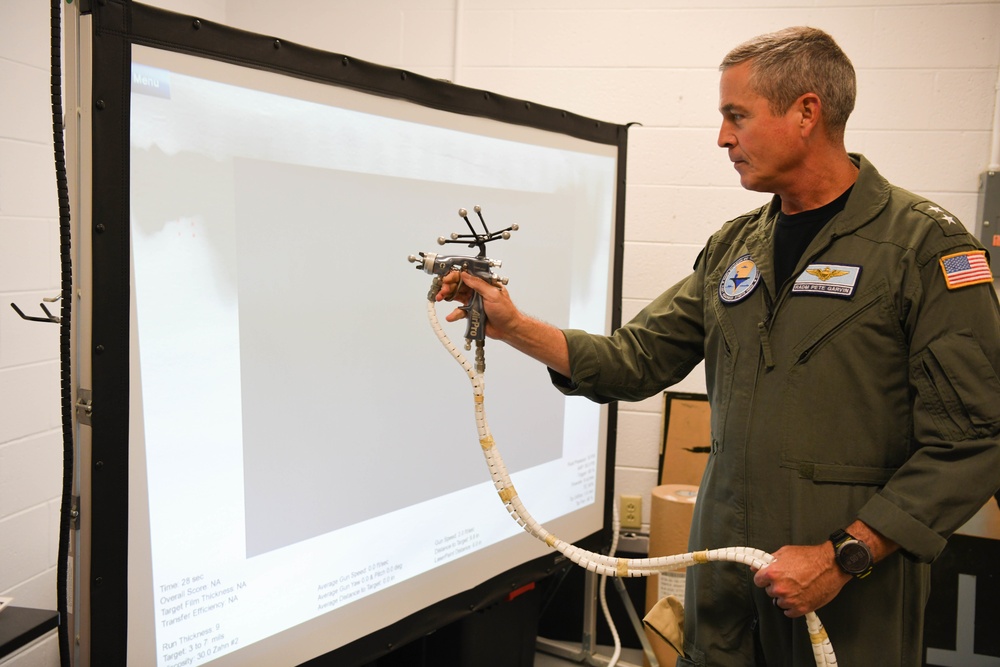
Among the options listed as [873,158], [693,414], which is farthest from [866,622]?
[873,158]

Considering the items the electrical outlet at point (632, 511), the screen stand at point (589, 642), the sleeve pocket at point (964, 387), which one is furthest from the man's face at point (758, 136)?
the electrical outlet at point (632, 511)

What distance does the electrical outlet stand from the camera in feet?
9.87

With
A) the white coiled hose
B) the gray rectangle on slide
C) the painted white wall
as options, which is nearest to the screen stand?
the painted white wall

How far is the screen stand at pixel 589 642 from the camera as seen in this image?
2.64 m

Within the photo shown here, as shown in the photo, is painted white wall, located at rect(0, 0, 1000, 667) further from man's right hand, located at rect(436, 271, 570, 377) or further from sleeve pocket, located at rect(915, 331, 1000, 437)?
sleeve pocket, located at rect(915, 331, 1000, 437)

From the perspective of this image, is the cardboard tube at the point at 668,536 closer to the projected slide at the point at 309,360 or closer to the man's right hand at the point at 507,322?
the projected slide at the point at 309,360

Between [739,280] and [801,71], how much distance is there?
1.30 ft

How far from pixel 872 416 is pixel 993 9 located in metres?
1.99

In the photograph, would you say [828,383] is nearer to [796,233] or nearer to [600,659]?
[796,233]

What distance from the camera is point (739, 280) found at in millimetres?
1563

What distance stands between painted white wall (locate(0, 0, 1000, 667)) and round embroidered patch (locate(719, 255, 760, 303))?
135 centimetres

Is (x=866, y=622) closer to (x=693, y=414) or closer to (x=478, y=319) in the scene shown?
(x=478, y=319)

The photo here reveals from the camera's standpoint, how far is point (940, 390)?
1.32m

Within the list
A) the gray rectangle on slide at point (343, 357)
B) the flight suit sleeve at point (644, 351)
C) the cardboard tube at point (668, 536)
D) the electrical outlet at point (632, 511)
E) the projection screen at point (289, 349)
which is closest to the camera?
the projection screen at point (289, 349)
